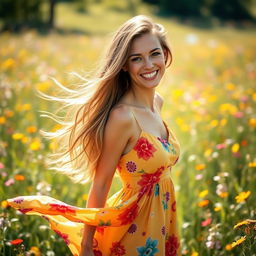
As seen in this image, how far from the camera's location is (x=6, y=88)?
13.7 feet

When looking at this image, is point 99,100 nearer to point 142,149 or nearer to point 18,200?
point 142,149

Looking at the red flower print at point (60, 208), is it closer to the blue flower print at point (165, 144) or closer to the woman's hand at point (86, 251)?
the woman's hand at point (86, 251)

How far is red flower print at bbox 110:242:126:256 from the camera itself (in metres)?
2.03

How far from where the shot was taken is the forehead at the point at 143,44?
2.04 m

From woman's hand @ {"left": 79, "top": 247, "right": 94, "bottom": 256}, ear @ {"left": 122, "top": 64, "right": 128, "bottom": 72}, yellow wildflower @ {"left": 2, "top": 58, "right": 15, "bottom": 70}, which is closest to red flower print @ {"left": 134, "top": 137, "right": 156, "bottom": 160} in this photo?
ear @ {"left": 122, "top": 64, "right": 128, "bottom": 72}

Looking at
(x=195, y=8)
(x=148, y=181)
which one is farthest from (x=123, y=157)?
(x=195, y=8)

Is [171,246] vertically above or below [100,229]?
below

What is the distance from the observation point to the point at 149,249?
6.62 feet

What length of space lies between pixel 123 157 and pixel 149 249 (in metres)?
0.44

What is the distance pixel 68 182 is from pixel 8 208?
832 mm

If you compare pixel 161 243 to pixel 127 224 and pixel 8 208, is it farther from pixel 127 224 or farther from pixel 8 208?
pixel 8 208

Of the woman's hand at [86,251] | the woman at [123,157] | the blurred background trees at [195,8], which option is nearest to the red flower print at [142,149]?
the woman at [123,157]

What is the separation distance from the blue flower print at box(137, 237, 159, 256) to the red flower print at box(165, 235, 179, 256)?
20 cm

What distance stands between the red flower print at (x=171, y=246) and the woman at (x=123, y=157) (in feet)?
0.08
